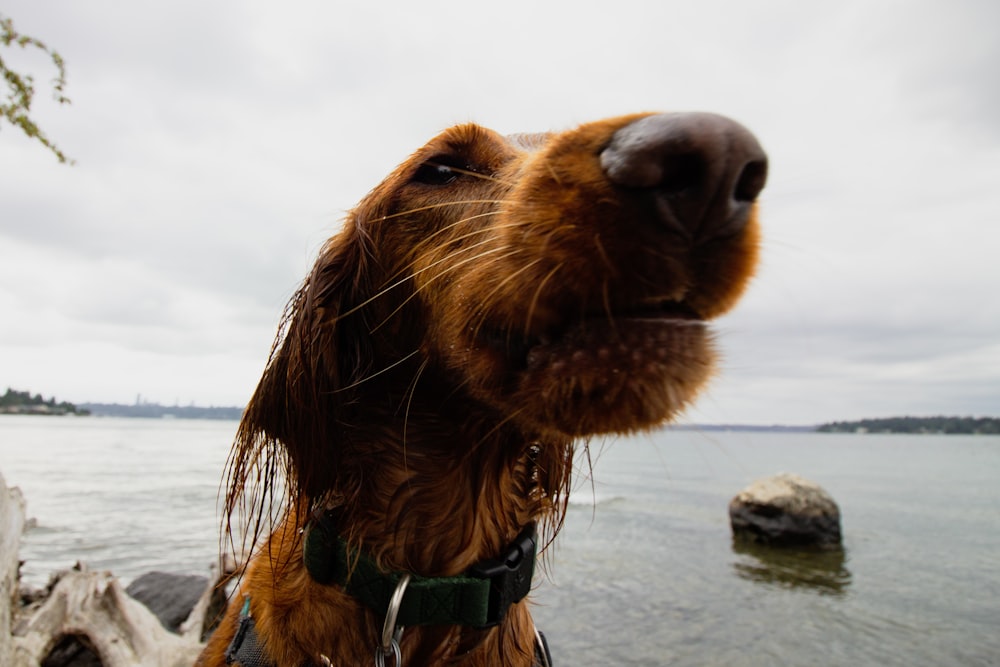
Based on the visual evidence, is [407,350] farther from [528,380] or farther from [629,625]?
[629,625]

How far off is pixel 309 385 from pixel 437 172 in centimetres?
87

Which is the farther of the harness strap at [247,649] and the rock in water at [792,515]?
the rock in water at [792,515]

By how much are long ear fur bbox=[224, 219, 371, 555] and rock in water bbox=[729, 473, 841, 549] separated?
12.7 m

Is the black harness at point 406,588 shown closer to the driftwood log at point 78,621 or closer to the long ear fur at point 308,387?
the long ear fur at point 308,387

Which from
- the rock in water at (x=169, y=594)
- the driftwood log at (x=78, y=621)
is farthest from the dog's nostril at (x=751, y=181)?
the rock in water at (x=169, y=594)

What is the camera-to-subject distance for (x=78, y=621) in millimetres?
4570

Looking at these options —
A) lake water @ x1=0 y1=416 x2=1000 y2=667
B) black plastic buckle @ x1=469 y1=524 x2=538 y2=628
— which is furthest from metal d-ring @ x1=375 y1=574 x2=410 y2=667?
lake water @ x1=0 y1=416 x2=1000 y2=667

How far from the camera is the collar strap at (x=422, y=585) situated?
6.17 ft

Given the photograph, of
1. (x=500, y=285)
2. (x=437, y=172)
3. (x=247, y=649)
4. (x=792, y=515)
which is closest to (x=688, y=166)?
(x=500, y=285)

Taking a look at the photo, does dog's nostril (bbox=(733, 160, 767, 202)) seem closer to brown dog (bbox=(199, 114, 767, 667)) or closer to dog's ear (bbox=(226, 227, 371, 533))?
brown dog (bbox=(199, 114, 767, 667))

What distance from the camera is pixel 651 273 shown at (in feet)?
3.82

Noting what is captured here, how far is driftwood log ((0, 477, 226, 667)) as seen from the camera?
4176 millimetres

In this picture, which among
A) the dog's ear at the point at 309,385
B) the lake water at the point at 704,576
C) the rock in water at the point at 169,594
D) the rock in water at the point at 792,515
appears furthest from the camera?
the rock in water at the point at 792,515

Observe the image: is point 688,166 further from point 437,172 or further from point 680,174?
point 437,172
